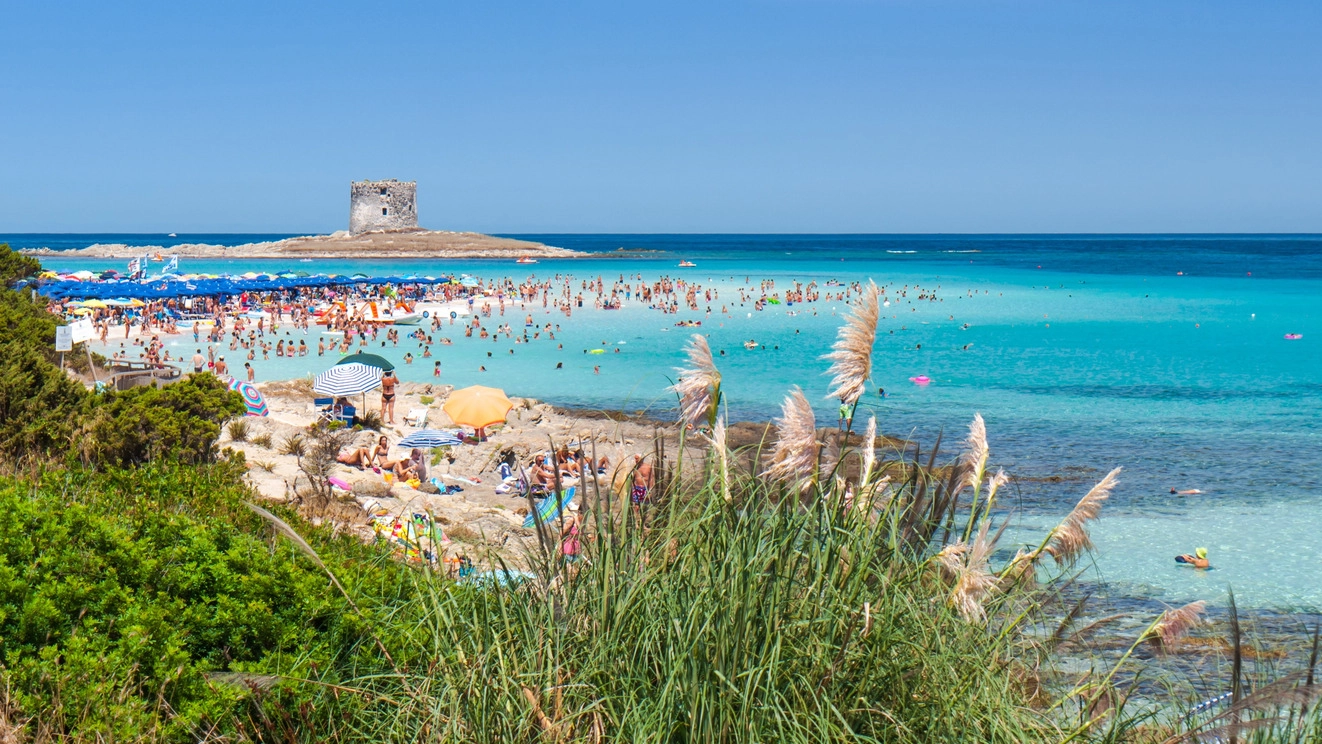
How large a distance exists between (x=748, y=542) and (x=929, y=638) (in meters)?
0.66

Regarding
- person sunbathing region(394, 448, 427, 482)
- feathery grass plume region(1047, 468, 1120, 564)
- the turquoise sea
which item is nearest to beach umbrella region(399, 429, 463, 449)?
person sunbathing region(394, 448, 427, 482)

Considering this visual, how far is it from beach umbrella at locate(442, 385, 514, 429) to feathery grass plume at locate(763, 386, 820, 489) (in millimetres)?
14565

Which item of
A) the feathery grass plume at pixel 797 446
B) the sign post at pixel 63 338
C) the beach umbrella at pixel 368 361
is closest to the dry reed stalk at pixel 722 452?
the feathery grass plume at pixel 797 446

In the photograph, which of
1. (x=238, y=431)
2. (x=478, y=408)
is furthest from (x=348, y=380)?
(x=238, y=431)

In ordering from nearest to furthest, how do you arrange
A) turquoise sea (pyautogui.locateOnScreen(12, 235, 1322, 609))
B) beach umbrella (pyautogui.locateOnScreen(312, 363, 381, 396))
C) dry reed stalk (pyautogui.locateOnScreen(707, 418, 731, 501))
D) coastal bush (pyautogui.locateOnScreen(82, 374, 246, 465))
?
dry reed stalk (pyautogui.locateOnScreen(707, 418, 731, 501)), coastal bush (pyautogui.locateOnScreen(82, 374, 246, 465)), turquoise sea (pyautogui.locateOnScreen(12, 235, 1322, 609)), beach umbrella (pyautogui.locateOnScreen(312, 363, 381, 396))

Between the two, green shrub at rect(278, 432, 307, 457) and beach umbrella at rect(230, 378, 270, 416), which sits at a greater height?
beach umbrella at rect(230, 378, 270, 416)

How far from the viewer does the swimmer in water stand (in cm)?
1117

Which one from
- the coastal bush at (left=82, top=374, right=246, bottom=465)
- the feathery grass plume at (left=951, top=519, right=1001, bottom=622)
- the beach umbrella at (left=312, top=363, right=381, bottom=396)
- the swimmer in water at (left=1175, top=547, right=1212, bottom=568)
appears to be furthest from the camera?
the beach umbrella at (left=312, top=363, right=381, bottom=396)

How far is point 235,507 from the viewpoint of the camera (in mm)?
6434

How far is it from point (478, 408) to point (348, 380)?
2981 millimetres

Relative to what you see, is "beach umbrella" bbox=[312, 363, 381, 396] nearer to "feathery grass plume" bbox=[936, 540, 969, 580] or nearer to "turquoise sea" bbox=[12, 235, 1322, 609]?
"turquoise sea" bbox=[12, 235, 1322, 609]

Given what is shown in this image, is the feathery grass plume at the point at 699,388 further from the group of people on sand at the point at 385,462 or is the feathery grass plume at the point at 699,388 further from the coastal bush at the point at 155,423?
the group of people on sand at the point at 385,462

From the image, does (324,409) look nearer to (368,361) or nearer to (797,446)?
(368,361)

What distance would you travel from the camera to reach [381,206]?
343 feet
